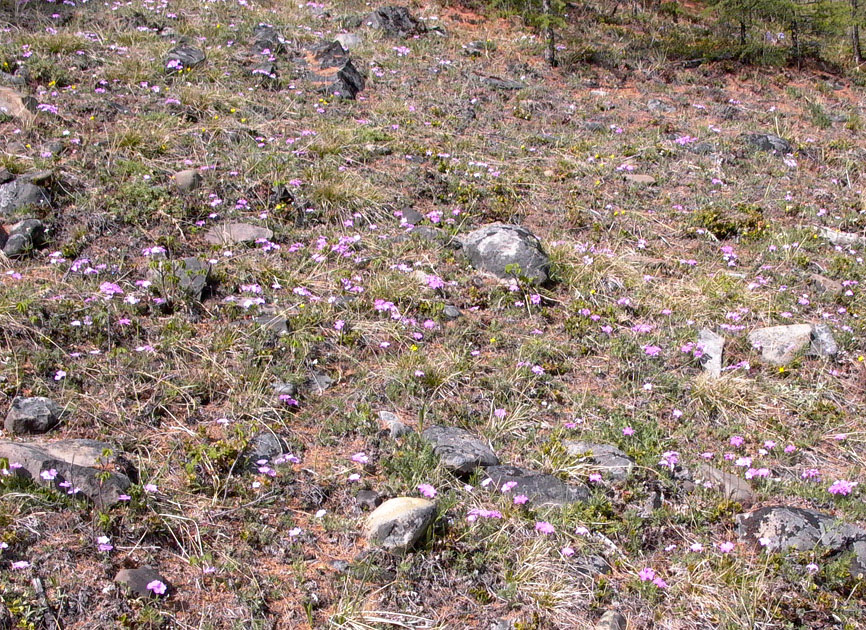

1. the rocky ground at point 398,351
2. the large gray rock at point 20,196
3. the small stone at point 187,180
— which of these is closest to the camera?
the rocky ground at point 398,351

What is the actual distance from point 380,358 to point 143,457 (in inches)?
69.3

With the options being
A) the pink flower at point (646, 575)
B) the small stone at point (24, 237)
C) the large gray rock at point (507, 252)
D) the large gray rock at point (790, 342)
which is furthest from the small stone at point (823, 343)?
the small stone at point (24, 237)

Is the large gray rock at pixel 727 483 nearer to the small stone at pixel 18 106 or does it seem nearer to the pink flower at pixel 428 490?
the pink flower at pixel 428 490

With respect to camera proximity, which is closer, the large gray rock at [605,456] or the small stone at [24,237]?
the large gray rock at [605,456]

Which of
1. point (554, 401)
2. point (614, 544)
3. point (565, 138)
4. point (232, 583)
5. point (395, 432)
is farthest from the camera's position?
point (565, 138)

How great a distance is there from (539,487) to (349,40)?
906cm

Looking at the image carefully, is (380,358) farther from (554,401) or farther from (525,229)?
(525,229)

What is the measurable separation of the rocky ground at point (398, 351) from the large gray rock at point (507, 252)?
3cm

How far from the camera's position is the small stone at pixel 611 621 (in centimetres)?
356

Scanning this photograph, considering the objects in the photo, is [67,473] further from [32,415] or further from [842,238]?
[842,238]

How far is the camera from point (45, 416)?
426cm

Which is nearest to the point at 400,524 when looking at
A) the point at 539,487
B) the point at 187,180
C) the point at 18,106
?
the point at 539,487

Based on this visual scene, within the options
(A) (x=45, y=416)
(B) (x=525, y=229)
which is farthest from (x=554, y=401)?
(A) (x=45, y=416)

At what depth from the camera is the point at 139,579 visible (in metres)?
3.41
